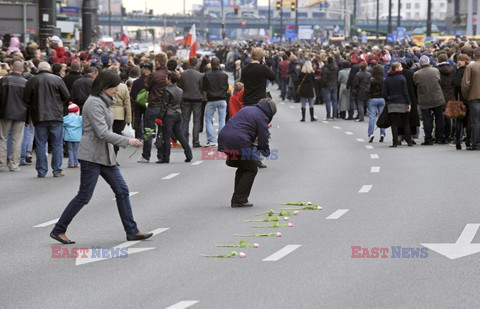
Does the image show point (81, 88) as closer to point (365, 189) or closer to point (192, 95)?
point (192, 95)

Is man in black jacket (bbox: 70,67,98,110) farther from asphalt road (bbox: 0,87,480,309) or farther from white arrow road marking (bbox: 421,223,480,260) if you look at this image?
white arrow road marking (bbox: 421,223,480,260)

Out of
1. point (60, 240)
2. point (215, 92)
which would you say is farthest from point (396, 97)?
point (60, 240)

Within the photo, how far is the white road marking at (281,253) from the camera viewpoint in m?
10.8

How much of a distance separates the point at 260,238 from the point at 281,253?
109 cm

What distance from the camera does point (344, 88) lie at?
33.8 metres

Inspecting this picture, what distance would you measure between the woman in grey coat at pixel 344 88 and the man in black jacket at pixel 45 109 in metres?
15.3

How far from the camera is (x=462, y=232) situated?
491 inches

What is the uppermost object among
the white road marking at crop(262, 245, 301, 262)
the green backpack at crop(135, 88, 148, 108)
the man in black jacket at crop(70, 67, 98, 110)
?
the man in black jacket at crop(70, 67, 98, 110)

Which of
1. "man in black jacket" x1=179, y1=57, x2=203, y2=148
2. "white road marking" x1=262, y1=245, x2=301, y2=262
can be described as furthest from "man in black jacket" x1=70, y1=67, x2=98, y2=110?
"white road marking" x1=262, y1=245, x2=301, y2=262

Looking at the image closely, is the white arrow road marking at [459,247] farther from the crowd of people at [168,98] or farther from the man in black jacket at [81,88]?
the man in black jacket at [81,88]

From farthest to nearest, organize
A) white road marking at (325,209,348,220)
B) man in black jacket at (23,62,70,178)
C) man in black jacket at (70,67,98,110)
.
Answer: man in black jacket at (70,67,98,110) < man in black jacket at (23,62,70,178) < white road marking at (325,209,348,220)

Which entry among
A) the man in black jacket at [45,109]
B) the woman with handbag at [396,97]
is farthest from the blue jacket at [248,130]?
the woman with handbag at [396,97]

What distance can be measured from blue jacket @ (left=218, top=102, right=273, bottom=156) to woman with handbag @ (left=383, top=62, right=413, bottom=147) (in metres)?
9.69

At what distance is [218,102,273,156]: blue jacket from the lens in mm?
14914
